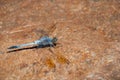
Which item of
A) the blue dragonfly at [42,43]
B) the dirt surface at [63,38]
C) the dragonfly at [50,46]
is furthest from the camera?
the blue dragonfly at [42,43]

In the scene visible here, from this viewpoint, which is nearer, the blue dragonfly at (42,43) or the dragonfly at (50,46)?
the dragonfly at (50,46)

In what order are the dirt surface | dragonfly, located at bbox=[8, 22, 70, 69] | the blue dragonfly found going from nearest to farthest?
the dirt surface → dragonfly, located at bbox=[8, 22, 70, 69] → the blue dragonfly

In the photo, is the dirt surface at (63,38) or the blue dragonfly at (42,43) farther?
the blue dragonfly at (42,43)

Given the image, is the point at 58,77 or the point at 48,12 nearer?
the point at 58,77

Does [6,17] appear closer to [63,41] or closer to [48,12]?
[48,12]

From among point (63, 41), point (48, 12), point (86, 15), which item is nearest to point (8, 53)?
point (63, 41)

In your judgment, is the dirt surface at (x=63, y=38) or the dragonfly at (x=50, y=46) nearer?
the dirt surface at (x=63, y=38)

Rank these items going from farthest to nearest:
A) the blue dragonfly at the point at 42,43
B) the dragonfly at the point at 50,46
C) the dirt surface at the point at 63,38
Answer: the blue dragonfly at the point at 42,43
the dragonfly at the point at 50,46
the dirt surface at the point at 63,38

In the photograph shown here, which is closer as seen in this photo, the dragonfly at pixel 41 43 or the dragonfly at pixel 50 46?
the dragonfly at pixel 50 46
